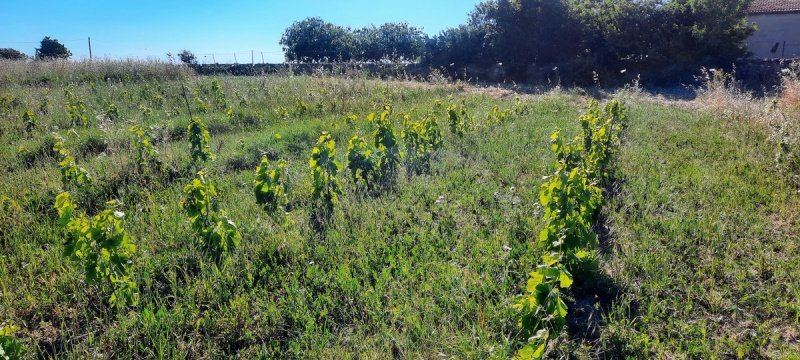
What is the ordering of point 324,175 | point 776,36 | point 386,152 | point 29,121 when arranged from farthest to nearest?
point 776,36 < point 29,121 < point 386,152 < point 324,175

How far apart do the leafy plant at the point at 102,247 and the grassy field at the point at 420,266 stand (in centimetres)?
21

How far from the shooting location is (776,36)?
2534 centimetres

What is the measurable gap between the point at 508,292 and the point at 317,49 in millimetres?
38624

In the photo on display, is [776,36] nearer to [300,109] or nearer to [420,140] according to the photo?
[300,109]

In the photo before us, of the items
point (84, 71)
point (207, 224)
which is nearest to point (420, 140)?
point (207, 224)

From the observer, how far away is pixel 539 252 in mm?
3619

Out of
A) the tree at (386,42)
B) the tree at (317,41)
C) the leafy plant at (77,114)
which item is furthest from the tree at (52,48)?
the leafy plant at (77,114)

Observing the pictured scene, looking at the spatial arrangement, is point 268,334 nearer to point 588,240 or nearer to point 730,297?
point 588,240

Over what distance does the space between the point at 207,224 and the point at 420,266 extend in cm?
170

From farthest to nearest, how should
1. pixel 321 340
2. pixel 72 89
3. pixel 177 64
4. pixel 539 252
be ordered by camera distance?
pixel 177 64, pixel 72 89, pixel 539 252, pixel 321 340

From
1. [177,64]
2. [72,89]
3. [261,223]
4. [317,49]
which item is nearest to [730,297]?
[261,223]

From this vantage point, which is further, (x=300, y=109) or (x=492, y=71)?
(x=492, y=71)

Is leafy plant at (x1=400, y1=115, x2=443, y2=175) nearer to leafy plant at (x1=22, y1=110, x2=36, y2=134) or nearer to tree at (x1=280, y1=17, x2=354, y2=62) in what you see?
leafy plant at (x1=22, y1=110, x2=36, y2=134)

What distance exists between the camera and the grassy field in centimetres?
274
